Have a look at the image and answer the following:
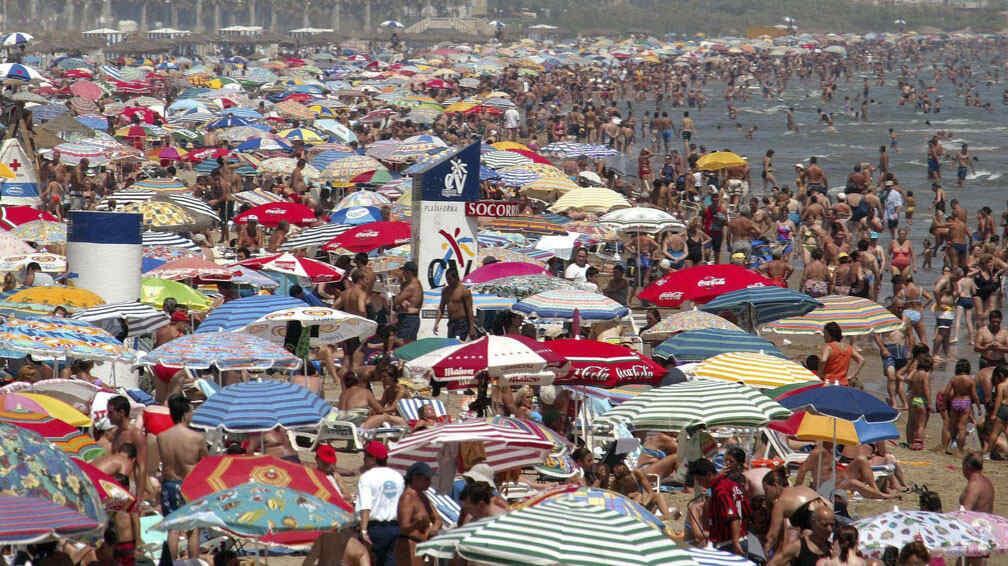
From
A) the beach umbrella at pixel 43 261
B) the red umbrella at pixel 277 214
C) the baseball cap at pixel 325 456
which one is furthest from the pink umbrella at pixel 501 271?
the baseball cap at pixel 325 456

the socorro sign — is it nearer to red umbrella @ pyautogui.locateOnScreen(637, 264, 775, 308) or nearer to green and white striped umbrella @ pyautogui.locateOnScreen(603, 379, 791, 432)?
red umbrella @ pyautogui.locateOnScreen(637, 264, 775, 308)

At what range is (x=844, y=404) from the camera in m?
9.71

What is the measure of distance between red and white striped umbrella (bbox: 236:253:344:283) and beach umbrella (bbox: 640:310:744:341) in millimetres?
3280

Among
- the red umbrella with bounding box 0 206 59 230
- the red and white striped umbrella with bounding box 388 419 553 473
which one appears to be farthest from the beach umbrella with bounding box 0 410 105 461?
the red umbrella with bounding box 0 206 59 230

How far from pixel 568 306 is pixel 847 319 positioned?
2.44 m

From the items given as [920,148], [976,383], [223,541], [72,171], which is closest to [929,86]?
[920,148]

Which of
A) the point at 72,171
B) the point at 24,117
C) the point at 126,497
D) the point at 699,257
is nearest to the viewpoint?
the point at 126,497

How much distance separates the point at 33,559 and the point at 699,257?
12130 millimetres

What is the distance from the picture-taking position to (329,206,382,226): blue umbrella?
18422 millimetres

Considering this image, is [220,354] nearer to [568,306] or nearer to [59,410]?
[59,410]

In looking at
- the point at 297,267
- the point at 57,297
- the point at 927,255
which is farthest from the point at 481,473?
the point at 927,255

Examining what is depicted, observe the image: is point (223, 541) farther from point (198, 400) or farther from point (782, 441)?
point (782, 441)

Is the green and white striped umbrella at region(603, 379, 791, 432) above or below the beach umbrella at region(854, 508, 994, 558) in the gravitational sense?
above

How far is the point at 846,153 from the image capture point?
148ft
